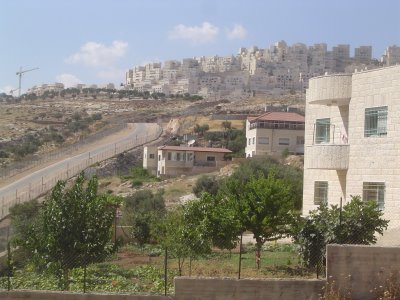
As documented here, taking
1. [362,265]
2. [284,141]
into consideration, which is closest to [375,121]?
[362,265]

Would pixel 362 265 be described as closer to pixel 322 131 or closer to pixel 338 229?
pixel 338 229

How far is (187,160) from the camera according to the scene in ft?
263

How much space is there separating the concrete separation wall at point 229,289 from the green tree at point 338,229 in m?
4.64

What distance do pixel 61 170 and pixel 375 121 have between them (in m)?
53.3

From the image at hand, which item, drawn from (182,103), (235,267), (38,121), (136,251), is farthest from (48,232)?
(182,103)

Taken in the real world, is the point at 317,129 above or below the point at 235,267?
above

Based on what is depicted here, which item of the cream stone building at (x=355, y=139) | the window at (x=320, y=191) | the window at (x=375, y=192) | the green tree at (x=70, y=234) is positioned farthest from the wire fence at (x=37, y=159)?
the green tree at (x=70, y=234)

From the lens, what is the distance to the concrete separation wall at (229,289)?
1388 centimetres

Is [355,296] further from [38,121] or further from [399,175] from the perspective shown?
[38,121]

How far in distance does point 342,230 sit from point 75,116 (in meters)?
124

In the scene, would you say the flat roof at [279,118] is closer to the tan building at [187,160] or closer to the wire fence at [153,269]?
the tan building at [187,160]

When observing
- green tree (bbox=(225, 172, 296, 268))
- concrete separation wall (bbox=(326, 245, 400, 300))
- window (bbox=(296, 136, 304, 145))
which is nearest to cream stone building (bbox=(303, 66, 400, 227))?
green tree (bbox=(225, 172, 296, 268))

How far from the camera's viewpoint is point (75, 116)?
456 ft

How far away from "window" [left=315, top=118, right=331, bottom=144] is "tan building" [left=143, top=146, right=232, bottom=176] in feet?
160
